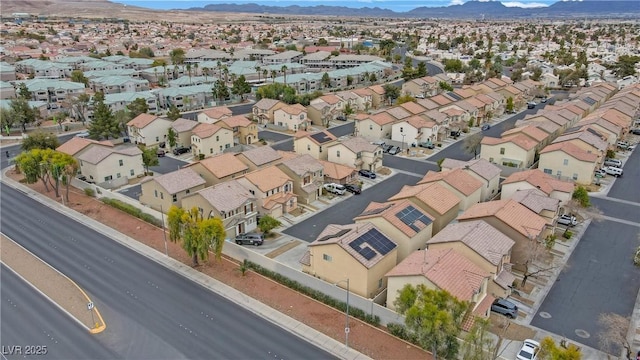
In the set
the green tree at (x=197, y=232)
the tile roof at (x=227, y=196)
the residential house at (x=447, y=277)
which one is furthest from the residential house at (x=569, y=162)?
the green tree at (x=197, y=232)

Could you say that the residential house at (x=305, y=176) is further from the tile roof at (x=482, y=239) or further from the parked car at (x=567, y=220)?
the parked car at (x=567, y=220)

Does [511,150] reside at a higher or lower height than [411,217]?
lower

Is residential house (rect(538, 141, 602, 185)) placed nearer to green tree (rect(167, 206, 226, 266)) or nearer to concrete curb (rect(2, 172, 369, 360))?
concrete curb (rect(2, 172, 369, 360))

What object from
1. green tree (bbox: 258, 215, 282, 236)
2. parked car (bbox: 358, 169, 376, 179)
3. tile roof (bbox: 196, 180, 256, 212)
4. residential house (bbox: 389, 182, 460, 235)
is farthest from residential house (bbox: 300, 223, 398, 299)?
parked car (bbox: 358, 169, 376, 179)

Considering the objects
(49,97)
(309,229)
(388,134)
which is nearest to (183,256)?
(309,229)

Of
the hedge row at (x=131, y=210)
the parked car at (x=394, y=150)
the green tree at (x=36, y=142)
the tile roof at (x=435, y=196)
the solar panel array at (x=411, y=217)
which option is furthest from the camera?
the parked car at (x=394, y=150)

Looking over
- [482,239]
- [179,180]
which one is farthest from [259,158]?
[482,239]

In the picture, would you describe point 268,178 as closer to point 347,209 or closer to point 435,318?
point 347,209
